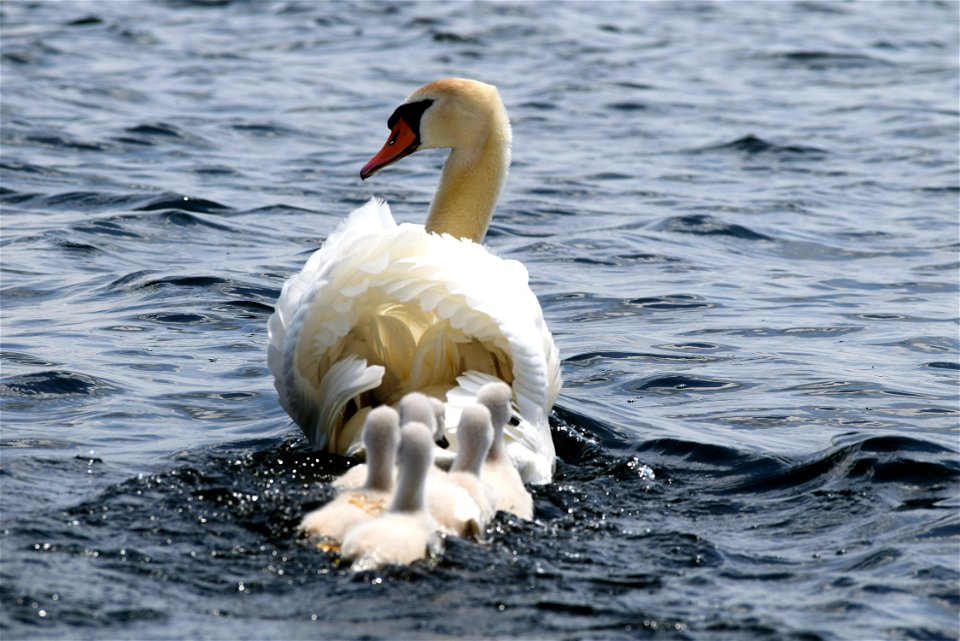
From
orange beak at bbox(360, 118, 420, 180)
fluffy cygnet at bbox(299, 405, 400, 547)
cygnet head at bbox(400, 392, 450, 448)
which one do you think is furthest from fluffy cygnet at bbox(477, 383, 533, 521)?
orange beak at bbox(360, 118, 420, 180)

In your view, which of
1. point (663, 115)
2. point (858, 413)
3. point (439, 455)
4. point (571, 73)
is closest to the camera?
point (439, 455)

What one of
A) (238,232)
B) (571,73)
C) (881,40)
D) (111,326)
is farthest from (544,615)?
(881,40)

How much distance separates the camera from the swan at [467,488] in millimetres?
5309

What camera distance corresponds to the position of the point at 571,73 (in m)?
18.8

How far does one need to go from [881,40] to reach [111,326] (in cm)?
1535

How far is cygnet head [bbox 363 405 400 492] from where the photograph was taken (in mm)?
5492

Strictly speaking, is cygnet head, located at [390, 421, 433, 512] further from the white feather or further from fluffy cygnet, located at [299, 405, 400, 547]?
the white feather

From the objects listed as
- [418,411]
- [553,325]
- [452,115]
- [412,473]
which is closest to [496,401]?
[418,411]

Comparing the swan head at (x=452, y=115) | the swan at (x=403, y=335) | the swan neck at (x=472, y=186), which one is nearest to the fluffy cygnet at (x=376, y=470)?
the swan at (x=403, y=335)

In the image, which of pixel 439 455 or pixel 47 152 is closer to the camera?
pixel 439 455

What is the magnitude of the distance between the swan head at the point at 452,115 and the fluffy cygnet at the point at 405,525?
→ 2.67 metres

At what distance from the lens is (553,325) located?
9.28 meters

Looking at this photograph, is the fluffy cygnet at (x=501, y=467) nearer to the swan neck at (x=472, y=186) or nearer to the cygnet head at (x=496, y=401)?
the cygnet head at (x=496, y=401)

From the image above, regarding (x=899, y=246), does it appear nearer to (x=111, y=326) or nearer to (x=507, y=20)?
(x=111, y=326)
